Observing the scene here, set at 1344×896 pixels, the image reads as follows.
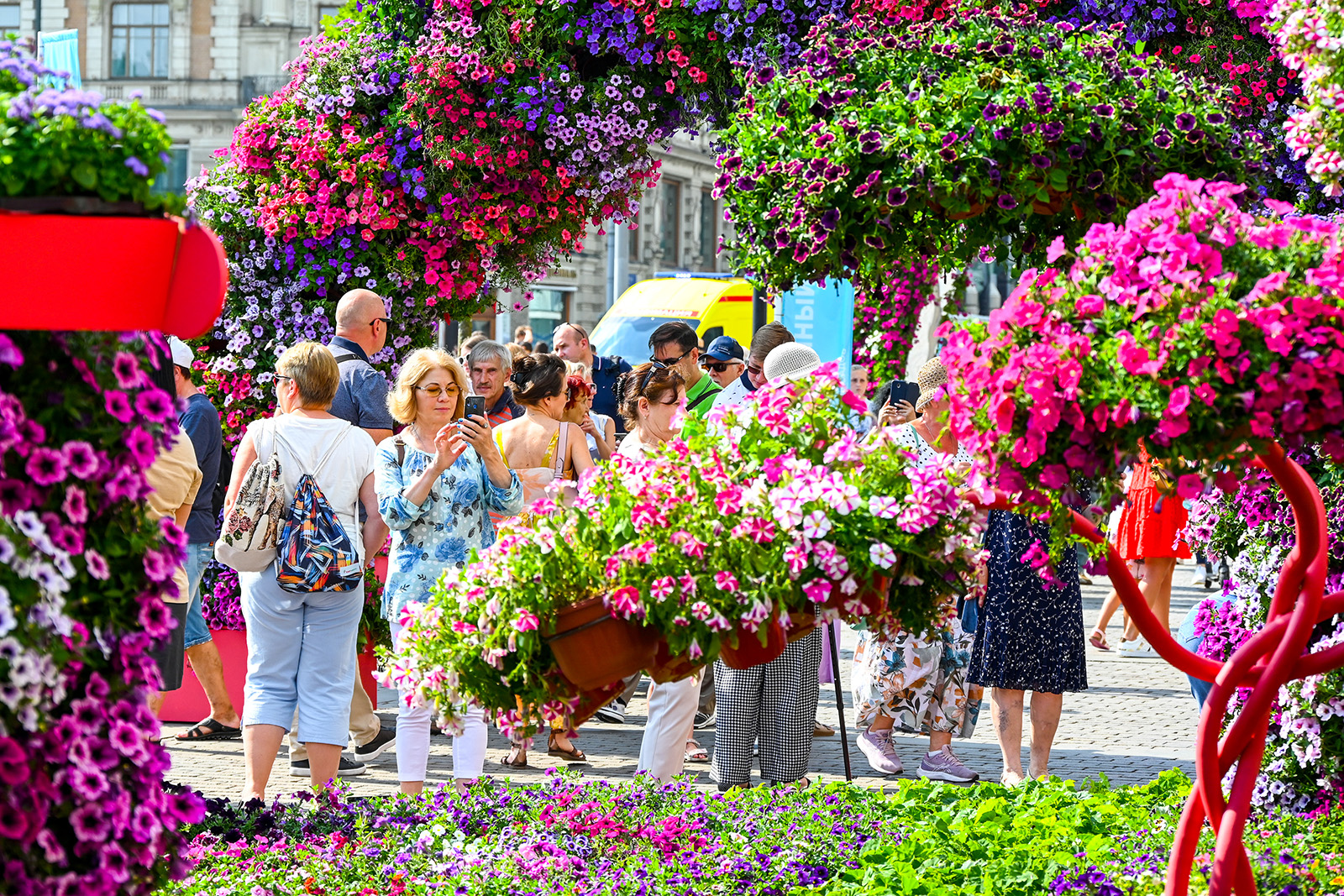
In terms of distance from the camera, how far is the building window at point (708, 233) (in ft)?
140

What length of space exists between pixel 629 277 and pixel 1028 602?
34304 mm

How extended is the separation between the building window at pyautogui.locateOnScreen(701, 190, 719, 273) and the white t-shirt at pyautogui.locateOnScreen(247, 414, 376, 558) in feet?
123

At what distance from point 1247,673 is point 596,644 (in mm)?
1390

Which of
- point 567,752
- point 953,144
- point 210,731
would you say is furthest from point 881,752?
point 953,144

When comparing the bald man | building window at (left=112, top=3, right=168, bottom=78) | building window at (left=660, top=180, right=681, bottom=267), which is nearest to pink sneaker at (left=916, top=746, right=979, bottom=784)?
the bald man

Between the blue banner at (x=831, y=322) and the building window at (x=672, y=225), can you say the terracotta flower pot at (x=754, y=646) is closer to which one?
the blue banner at (x=831, y=322)

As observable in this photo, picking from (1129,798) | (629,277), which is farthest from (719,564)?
(629,277)

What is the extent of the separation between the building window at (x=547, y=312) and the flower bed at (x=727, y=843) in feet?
109

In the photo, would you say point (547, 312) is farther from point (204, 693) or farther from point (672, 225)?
point (204, 693)

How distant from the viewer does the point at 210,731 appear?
7066 mm

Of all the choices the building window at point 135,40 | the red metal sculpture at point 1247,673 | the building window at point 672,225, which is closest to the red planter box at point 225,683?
the red metal sculpture at point 1247,673

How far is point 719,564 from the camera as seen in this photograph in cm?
306

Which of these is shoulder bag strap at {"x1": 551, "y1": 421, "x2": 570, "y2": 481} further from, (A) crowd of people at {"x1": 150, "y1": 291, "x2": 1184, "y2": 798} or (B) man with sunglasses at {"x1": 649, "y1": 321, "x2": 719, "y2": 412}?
(B) man with sunglasses at {"x1": 649, "y1": 321, "x2": 719, "y2": 412}

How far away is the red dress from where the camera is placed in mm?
9766
